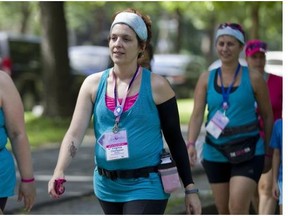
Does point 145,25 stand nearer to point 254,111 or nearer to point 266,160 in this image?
point 254,111

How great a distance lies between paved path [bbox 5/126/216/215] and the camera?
8.74 meters

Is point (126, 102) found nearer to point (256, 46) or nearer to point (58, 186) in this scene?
point (58, 186)

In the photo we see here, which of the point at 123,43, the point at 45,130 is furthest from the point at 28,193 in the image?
the point at 45,130

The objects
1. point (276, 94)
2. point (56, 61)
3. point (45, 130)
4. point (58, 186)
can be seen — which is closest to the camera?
point (58, 186)

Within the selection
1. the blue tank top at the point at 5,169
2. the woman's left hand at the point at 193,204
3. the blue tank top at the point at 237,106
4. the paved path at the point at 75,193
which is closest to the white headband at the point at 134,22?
the blue tank top at the point at 5,169

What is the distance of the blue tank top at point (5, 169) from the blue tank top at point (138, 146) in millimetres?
536

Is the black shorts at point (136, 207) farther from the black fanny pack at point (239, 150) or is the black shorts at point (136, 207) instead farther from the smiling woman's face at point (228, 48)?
the smiling woman's face at point (228, 48)

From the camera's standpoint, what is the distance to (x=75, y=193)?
32.1 feet

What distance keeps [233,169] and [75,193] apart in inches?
123

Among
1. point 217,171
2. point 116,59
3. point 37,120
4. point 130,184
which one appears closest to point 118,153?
point 130,184

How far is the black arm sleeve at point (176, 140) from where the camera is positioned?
197 inches

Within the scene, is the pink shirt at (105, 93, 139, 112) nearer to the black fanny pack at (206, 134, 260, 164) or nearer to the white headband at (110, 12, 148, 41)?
the white headband at (110, 12, 148, 41)

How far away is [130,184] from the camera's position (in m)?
4.93

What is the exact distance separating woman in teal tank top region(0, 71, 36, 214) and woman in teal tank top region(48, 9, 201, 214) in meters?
0.22
